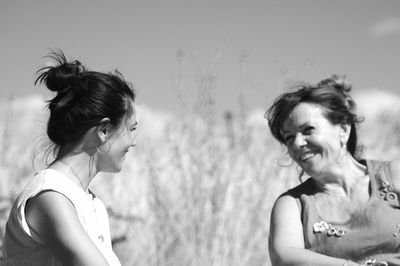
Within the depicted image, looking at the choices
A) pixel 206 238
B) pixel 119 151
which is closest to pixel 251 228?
pixel 206 238

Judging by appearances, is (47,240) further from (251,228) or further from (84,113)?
(251,228)

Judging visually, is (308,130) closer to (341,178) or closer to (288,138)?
(288,138)

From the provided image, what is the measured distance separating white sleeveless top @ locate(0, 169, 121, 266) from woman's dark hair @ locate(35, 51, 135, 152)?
141 millimetres

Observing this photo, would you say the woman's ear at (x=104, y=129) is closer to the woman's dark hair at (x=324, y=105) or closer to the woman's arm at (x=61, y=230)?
the woman's arm at (x=61, y=230)

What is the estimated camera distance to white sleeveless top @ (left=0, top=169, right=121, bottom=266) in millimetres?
1667

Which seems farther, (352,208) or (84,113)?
(352,208)

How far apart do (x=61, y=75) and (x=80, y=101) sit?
0.12 metres

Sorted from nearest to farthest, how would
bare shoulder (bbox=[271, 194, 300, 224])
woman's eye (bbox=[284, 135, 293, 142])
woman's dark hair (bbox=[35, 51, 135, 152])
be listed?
woman's dark hair (bbox=[35, 51, 135, 152]) < bare shoulder (bbox=[271, 194, 300, 224]) < woman's eye (bbox=[284, 135, 293, 142])

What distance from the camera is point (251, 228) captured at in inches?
178

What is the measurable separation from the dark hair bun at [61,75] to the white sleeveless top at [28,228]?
26 centimetres

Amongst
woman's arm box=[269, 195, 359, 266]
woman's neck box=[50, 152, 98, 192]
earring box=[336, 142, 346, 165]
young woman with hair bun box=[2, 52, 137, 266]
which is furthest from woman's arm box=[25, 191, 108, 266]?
earring box=[336, 142, 346, 165]

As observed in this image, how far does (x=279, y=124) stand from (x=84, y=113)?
1038 mm

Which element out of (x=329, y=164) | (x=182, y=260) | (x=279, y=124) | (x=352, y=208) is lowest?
(x=182, y=260)

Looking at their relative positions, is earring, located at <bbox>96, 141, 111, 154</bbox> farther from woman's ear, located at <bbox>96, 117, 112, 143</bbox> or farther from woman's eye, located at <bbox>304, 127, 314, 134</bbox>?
woman's eye, located at <bbox>304, 127, 314, 134</bbox>
